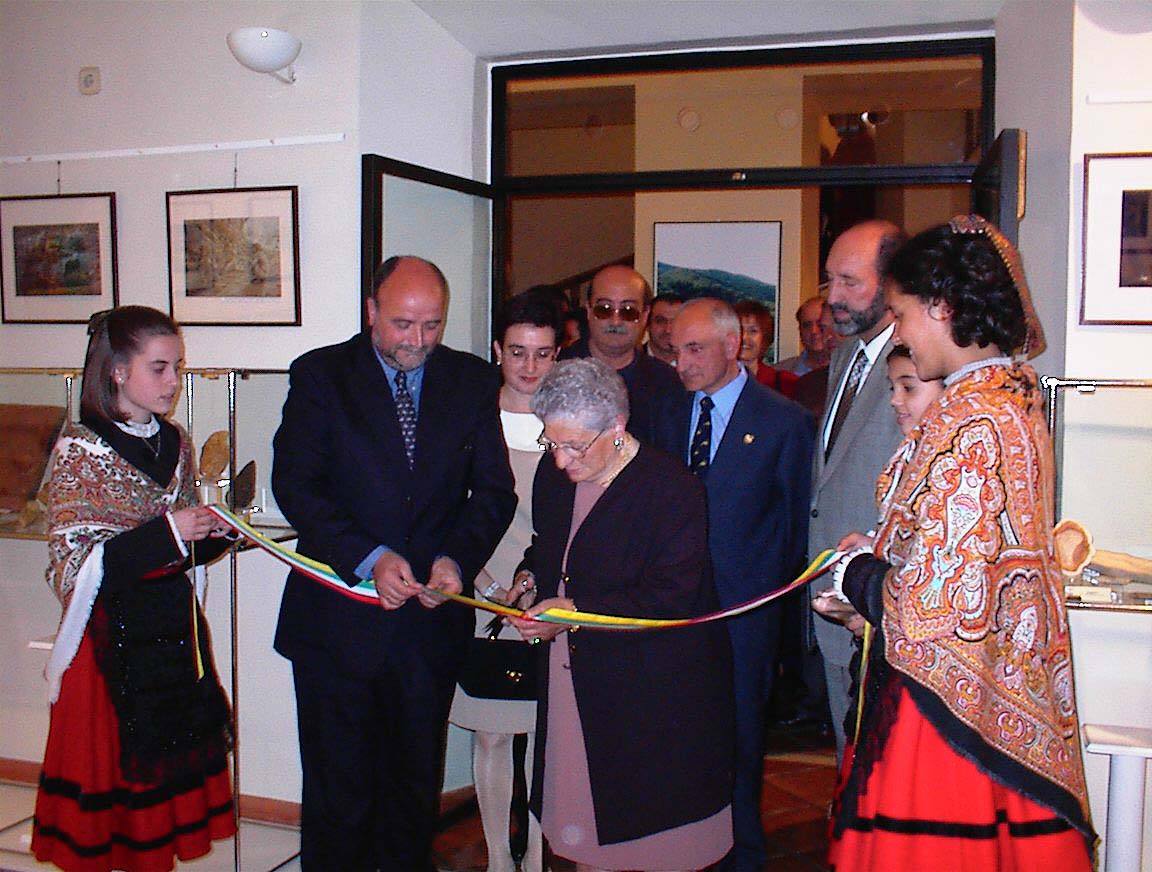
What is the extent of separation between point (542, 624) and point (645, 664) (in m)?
0.27

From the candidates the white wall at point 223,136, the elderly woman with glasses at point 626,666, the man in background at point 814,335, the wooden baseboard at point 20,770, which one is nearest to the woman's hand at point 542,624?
the elderly woman with glasses at point 626,666

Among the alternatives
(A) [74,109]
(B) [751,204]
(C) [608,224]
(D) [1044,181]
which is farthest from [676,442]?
(C) [608,224]

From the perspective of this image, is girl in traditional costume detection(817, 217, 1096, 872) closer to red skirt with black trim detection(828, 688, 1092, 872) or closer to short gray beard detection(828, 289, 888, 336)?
red skirt with black trim detection(828, 688, 1092, 872)

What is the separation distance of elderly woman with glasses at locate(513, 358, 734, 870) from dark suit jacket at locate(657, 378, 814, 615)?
2.43 ft

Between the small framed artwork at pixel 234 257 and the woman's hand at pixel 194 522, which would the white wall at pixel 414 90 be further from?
the woman's hand at pixel 194 522

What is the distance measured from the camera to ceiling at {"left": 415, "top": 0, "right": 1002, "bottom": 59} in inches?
171

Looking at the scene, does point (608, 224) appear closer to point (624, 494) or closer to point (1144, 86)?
point (1144, 86)

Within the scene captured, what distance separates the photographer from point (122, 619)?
313 cm

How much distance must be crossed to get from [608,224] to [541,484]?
8469mm

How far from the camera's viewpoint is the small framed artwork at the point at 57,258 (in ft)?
15.1

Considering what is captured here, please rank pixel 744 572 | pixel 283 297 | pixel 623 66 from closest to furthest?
1. pixel 744 572
2. pixel 283 297
3. pixel 623 66

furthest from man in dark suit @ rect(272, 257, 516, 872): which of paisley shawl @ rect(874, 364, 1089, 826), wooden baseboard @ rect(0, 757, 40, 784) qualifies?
wooden baseboard @ rect(0, 757, 40, 784)

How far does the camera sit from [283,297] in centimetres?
434

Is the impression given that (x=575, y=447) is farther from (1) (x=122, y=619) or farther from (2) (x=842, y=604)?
(1) (x=122, y=619)
